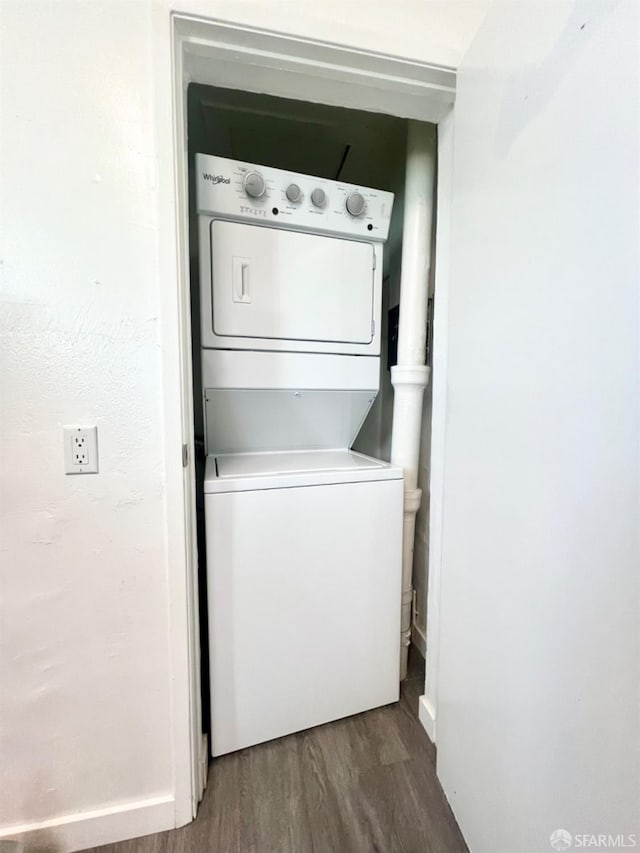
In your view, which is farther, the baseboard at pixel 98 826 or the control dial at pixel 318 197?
the control dial at pixel 318 197

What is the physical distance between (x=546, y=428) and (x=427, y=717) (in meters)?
1.22

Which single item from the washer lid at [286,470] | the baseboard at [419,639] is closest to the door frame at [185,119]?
the washer lid at [286,470]

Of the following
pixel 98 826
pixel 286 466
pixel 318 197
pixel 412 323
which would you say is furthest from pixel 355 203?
pixel 98 826

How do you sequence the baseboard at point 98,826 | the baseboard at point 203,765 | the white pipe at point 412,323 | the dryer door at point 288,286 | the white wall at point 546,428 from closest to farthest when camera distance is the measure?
the white wall at point 546,428 → the baseboard at point 98,826 → the baseboard at point 203,765 → the dryer door at point 288,286 → the white pipe at point 412,323

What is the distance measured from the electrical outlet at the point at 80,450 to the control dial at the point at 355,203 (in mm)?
1103

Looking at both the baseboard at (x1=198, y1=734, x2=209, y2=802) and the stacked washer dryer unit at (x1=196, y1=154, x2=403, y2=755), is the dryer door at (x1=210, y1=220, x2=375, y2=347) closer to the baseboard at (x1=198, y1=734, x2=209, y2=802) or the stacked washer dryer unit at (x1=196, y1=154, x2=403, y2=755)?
the stacked washer dryer unit at (x1=196, y1=154, x2=403, y2=755)

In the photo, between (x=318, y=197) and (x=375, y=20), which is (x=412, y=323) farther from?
(x=375, y=20)

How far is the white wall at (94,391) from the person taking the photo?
82 centimetres

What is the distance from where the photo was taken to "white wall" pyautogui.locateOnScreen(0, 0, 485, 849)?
2.70 feet

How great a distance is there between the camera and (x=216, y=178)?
1138 millimetres

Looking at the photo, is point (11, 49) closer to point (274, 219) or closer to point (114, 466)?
point (274, 219)

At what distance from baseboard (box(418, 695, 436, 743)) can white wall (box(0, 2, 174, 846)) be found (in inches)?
34.2

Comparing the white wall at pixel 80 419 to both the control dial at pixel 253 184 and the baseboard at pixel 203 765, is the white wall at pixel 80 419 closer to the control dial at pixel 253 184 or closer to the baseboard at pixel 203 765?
the baseboard at pixel 203 765

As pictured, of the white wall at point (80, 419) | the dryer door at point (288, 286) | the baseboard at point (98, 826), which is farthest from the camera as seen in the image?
the dryer door at point (288, 286)
